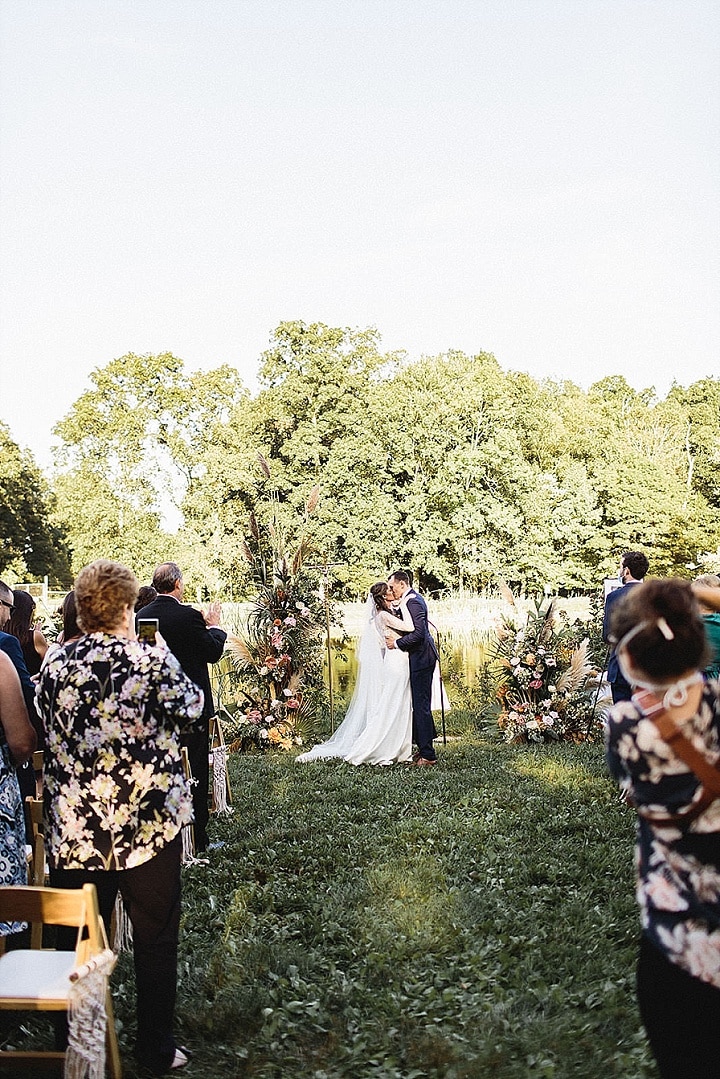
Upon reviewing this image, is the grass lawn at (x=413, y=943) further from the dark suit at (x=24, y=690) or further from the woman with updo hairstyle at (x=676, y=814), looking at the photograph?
the woman with updo hairstyle at (x=676, y=814)

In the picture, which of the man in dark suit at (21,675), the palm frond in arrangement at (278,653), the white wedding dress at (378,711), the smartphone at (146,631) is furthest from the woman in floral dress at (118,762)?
the palm frond in arrangement at (278,653)

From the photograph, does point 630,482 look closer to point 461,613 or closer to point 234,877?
point 461,613

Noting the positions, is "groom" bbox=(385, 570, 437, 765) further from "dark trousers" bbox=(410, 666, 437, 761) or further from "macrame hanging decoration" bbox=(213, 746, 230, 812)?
"macrame hanging decoration" bbox=(213, 746, 230, 812)

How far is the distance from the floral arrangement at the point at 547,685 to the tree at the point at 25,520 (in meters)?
32.3

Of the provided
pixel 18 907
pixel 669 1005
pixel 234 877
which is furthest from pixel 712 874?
pixel 234 877

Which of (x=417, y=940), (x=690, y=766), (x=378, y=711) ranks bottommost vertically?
(x=417, y=940)

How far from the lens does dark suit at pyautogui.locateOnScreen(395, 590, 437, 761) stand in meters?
11.7

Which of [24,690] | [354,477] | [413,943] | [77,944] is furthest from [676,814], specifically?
[354,477]

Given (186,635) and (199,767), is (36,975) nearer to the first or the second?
(186,635)

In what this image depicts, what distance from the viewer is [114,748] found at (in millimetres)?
3820

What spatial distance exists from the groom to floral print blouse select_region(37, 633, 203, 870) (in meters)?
7.89

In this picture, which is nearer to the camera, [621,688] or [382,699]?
[621,688]

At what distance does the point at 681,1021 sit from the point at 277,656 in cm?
1138

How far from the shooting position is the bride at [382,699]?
11.9m
